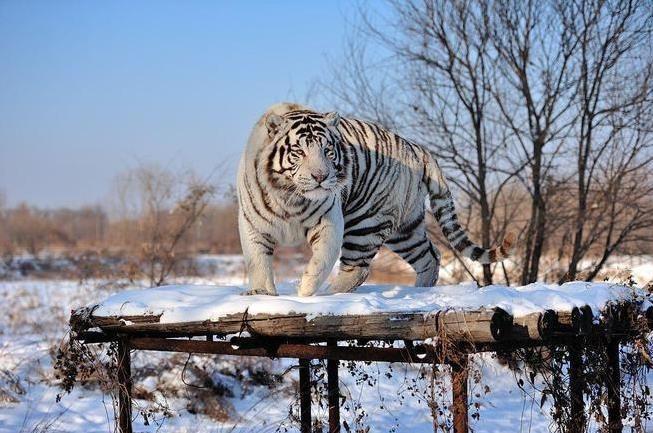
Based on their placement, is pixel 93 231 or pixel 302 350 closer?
pixel 302 350

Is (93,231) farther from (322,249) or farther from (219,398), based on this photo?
(322,249)

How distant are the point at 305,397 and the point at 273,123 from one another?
188 cm

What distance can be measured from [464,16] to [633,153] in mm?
2404

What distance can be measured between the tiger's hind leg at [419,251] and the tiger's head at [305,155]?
1326 mm

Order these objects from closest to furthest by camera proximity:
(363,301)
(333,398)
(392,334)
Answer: (392,334) < (363,301) < (333,398)

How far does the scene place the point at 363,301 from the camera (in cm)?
351

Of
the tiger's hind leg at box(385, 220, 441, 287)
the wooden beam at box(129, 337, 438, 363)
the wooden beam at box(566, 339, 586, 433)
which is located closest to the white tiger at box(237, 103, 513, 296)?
the tiger's hind leg at box(385, 220, 441, 287)

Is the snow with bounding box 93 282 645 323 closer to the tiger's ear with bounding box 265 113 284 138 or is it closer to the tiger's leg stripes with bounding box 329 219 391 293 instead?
the tiger's leg stripes with bounding box 329 219 391 293

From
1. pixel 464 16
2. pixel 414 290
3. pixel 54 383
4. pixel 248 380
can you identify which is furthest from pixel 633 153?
pixel 54 383

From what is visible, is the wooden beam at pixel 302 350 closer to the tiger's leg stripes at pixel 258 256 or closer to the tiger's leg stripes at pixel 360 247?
the tiger's leg stripes at pixel 258 256

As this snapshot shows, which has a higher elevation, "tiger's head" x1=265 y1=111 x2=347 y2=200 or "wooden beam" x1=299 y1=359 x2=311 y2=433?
"tiger's head" x1=265 y1=111 x2=347 y2=200

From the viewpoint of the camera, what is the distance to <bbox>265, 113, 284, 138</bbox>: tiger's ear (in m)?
4.29


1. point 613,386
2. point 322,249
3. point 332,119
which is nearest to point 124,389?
point 322,249

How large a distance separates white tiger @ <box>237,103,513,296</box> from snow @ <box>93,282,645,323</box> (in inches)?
17.1
